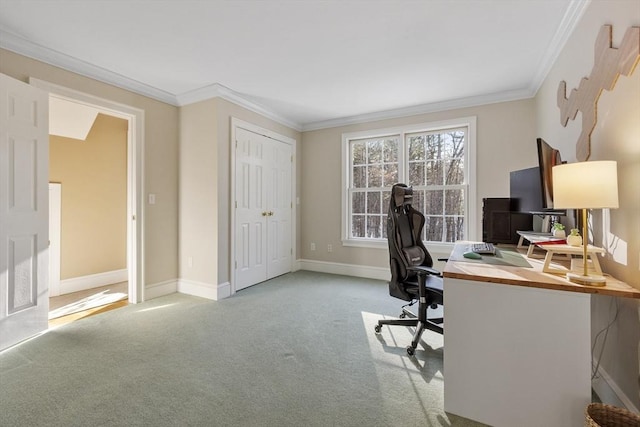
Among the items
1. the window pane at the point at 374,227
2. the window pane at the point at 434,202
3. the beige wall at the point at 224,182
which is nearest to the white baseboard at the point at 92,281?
the beige wall at the point at 224,182

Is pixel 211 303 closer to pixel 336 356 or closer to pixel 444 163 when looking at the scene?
pixel 336 356

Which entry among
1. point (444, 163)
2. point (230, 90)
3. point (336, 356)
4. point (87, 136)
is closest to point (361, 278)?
point (444, 163)

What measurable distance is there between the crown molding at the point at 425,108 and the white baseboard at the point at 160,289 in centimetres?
305

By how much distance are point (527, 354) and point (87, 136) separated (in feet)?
16.4

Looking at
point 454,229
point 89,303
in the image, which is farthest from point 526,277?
point 89,303

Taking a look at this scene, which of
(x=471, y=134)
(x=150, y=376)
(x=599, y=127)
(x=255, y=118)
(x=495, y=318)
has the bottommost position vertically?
(x=150, y=376)

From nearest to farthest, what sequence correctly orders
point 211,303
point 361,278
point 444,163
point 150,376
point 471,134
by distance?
point 150,376, point 211,303, point 471,134, point 444,163, point 361,278

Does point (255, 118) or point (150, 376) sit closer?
point (150, 376)

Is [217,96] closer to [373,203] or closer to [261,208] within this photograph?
[261,208]

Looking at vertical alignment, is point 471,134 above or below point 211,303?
above

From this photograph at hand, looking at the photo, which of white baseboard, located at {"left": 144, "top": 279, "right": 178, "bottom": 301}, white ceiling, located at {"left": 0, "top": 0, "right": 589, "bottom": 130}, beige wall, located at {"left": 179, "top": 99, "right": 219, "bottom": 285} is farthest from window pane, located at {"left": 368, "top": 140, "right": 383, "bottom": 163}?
white baseboard, located at {"left": 144, "top": 279, "right": 178, "bottom": 301}

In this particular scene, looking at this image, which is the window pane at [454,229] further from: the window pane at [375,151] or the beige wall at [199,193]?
the beige wall at [199,193]

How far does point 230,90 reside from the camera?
3.40 m

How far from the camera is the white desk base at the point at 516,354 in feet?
4.14
